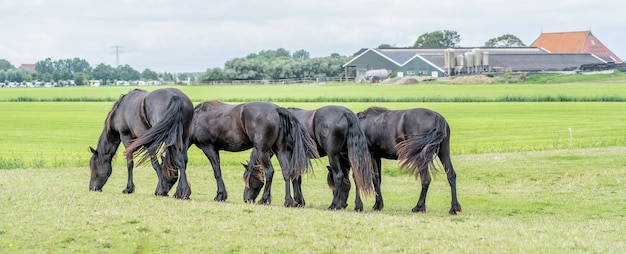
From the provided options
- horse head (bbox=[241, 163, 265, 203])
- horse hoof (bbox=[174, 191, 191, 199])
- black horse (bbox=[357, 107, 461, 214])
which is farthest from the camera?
horse head (bbox=[241, 163, 265, 203])

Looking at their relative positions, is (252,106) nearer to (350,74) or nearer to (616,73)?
(616,73)

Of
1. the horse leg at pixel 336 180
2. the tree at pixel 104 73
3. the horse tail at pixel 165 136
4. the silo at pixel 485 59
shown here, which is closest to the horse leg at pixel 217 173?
the horse tail at pixel 165 136

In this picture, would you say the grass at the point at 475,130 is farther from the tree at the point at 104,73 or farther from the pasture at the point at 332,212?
the tree at the point at 104,73

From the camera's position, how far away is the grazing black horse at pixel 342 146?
49.2 feet

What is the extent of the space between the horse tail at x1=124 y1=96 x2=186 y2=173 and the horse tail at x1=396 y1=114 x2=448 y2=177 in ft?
13.1

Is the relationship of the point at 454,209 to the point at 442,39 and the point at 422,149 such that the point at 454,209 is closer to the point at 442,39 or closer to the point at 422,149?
the point at 422,149

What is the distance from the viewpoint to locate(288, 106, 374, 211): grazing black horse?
14992 mm

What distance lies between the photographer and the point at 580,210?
52.0ft

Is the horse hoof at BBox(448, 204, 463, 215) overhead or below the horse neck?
below

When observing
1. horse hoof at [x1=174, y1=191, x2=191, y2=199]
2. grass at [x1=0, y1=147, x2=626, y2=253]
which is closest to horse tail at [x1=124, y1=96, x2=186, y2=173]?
horse hoof at [x1=174, y1=191, x2=191, y2=199]

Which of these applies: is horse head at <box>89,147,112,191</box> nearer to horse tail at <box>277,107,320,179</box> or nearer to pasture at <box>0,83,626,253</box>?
pasture at <box>0,83,626,253</box>

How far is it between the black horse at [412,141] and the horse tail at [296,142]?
1.40m

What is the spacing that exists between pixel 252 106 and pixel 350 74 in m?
120

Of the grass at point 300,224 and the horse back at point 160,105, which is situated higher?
the horse back at point 160,105
